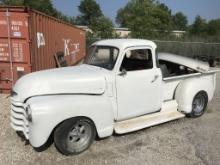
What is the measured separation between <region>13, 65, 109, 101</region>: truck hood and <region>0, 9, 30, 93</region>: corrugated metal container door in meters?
4.15

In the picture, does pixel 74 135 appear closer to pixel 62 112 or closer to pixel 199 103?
pixel 62 112

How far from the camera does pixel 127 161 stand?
15.2 ft

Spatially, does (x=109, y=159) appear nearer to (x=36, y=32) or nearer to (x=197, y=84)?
(x=197, y=84)

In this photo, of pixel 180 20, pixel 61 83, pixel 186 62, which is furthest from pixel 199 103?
pixel 180 20

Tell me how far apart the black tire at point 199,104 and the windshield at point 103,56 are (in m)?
2.52

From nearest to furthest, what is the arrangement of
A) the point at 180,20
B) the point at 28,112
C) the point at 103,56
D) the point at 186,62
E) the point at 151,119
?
1. the point at 28,112
2. the point at 103,56
3. the point at 151,119
4. the point at 186,62
5. the point at 180,20

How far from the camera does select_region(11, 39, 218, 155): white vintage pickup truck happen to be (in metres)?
4.51

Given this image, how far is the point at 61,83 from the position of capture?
4867 millimetres

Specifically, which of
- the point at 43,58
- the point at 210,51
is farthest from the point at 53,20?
the point at 210,51

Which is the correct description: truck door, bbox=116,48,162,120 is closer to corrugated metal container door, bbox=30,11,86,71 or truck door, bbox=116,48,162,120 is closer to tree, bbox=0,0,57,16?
corrugated metal container door, bbox=30,11,86,71

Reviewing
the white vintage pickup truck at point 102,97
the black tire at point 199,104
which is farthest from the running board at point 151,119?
the black tire at point 199,104

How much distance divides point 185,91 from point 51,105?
3380 mm

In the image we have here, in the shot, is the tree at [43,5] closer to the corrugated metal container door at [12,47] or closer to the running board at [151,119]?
the corrugated metal container door at [12,47]

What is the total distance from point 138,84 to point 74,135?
1.69 m
